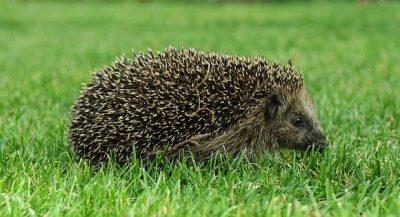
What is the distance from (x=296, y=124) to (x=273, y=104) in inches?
14.7

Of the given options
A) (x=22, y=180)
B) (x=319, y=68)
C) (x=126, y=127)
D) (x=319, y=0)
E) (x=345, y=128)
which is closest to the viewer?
(x=22, y=180)

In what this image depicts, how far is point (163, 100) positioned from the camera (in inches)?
205

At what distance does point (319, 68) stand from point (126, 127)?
675 cm

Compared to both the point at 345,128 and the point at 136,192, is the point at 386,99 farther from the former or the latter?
the point at 136,192

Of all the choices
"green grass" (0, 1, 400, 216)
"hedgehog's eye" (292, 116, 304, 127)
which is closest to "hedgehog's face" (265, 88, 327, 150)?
"hedgehog's eye" (292, 116, 304, 127)

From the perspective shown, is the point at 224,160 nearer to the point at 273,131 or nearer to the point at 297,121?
the point at 273,131

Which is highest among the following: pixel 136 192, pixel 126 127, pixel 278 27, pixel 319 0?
pixel 319 0

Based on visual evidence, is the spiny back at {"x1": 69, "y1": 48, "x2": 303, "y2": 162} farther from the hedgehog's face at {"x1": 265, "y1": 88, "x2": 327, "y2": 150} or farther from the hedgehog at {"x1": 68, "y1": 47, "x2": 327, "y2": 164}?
the hedgehog's face at {"x1": 265, "y1": 88, "x2": 327, "y2": 150}

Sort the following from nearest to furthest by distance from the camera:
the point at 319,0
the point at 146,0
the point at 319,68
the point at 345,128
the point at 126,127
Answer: the point at 126,127 < the point at 345,128 < the point at 319,68 < the point at 319,0 < the point at 146,0

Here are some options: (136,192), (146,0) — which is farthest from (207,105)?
(146,0)

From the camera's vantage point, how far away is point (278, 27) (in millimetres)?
18703

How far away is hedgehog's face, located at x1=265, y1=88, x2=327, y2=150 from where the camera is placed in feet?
18.7

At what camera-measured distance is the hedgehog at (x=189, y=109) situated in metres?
5.20

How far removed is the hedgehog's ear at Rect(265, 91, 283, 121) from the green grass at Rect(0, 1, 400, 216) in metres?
0.38
